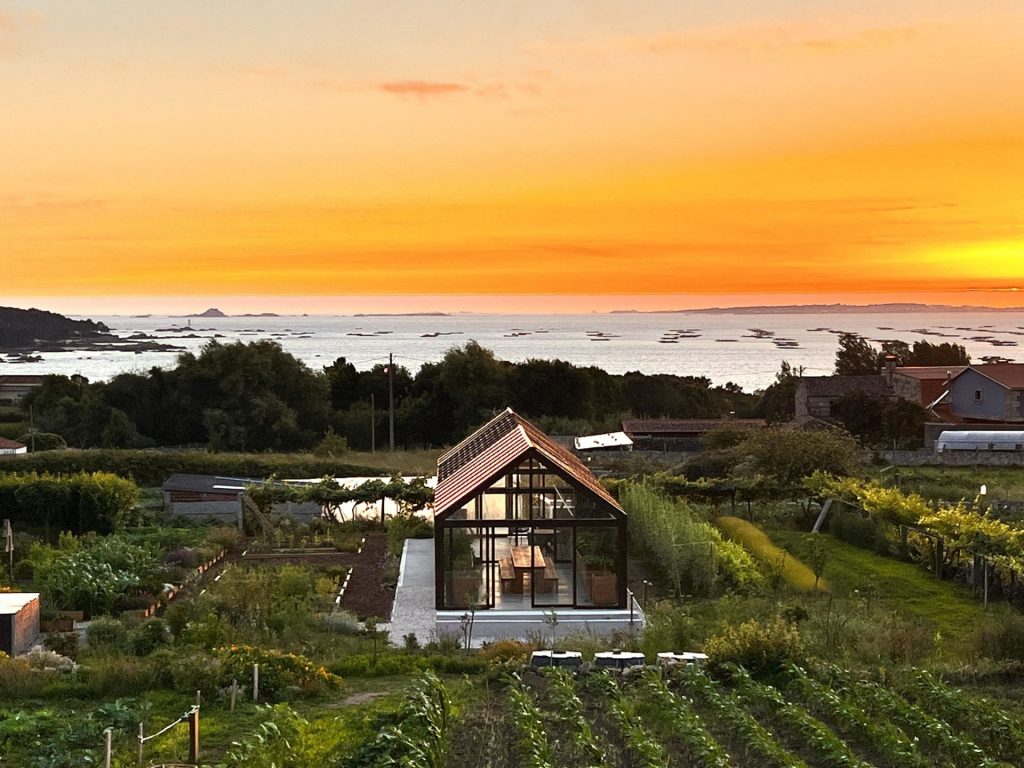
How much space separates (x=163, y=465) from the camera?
3191 centimetres

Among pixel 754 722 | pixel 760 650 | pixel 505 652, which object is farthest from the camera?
pixel 505 652

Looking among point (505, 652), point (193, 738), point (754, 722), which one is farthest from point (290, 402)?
point (754, 722)

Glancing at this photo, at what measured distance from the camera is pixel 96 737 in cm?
1026

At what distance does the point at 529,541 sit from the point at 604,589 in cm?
135

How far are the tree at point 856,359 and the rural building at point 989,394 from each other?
15.4m

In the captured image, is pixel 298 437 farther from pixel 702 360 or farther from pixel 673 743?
pixel 702 360

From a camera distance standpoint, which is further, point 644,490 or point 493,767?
point 644,490

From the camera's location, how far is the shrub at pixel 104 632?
14531 mm

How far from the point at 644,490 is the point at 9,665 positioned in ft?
43.6

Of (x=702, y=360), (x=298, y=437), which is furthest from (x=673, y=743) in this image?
(x=702, y=360)

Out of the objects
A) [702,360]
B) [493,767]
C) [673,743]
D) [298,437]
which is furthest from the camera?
[702,360]

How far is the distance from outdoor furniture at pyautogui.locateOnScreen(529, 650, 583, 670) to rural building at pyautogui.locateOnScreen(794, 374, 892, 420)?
118ft

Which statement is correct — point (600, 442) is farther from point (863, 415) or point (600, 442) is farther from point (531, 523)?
point (531, 523)

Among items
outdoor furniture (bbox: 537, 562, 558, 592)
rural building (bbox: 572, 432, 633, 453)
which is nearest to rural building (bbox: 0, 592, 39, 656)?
outdoor furniture (bbox: 537, 562, 558, 592)
